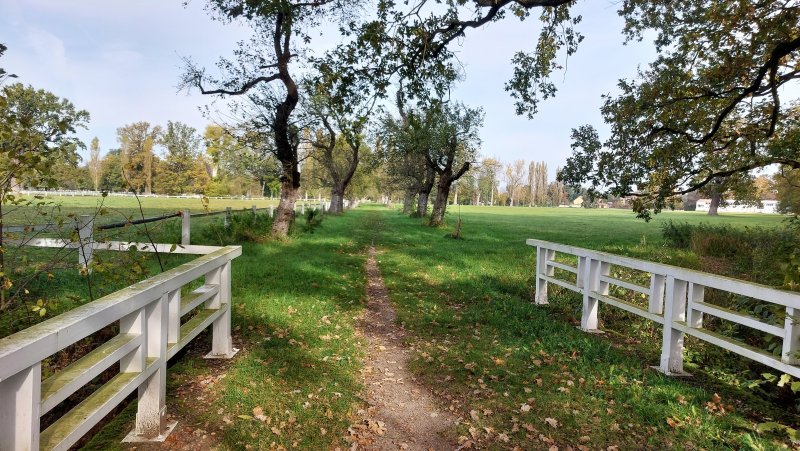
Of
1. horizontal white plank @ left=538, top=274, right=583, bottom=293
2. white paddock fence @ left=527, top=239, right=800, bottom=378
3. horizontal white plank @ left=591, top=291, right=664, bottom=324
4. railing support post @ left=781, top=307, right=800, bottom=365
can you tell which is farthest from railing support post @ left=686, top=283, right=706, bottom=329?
horizontal white plank @ left=538, top=274, right=583, bottom=293

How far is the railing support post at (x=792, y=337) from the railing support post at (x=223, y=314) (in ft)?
17.7

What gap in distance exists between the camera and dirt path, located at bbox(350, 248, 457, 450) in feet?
12.4

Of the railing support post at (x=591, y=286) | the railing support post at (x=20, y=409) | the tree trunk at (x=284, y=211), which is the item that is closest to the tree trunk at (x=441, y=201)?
the tree trunk at (x=284, y=211)

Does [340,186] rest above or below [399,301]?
above

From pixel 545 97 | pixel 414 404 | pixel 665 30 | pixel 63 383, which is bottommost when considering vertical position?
pixel 414 404

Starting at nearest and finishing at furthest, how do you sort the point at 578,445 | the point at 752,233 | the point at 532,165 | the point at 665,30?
1. the point at 578,445
2. the point at 665,30
3. the point at 752,233
4. the point at 532,165

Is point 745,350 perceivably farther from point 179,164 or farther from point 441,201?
point 179,164

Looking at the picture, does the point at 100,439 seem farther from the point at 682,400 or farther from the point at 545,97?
the point at 545,97

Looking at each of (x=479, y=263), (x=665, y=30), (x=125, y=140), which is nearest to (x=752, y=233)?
(x=665, y=30)

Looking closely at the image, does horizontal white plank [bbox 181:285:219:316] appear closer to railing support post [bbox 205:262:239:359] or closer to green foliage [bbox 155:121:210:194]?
railing support post [bbox 205:262:239:359]

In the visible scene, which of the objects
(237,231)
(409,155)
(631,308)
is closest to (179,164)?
(409,155)

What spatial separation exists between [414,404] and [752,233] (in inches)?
644

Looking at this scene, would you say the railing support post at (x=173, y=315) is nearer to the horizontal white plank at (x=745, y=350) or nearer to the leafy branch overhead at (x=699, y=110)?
the horizontal white plank at (x=745, y=350)

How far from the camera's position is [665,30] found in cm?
1299
